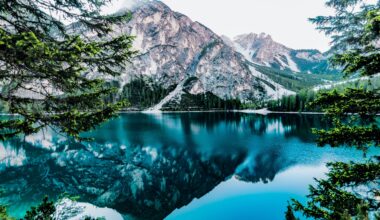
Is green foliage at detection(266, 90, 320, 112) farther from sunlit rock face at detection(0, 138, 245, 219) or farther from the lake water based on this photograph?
sunlit rock face at detection(0, 138, 245, 219)

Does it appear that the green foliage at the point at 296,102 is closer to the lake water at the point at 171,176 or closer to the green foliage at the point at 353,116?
the lake water at the point at 171,176

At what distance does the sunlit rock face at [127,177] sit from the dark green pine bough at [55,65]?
57.7ft

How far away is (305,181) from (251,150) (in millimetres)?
16002

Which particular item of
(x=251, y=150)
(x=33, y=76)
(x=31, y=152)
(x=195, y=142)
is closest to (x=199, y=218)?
(x=33, y=76)

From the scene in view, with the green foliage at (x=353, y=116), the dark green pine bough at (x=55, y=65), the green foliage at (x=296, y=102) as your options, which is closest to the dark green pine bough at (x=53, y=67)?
the dark green pine bough at (x=55, y=65)

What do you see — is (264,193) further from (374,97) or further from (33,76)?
(33,76)

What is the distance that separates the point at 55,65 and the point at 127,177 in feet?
87.8

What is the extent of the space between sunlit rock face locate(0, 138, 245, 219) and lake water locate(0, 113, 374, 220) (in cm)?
10

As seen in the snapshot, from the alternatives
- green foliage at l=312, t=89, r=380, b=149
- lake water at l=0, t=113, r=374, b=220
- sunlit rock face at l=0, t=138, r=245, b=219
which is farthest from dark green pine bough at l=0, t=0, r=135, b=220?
sunlit rock face at l=0, t=138, r=245, b=219

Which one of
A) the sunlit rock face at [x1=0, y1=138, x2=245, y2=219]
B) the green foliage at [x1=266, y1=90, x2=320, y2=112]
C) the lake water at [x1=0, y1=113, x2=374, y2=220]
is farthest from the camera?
the green foliage at [x1=266, y1=90, x2=320, y2=112]

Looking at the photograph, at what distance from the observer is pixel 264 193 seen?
923 inches

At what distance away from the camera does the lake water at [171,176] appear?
21516 millimetres

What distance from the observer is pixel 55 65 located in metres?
4.56

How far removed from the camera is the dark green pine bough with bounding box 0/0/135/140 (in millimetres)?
4148
